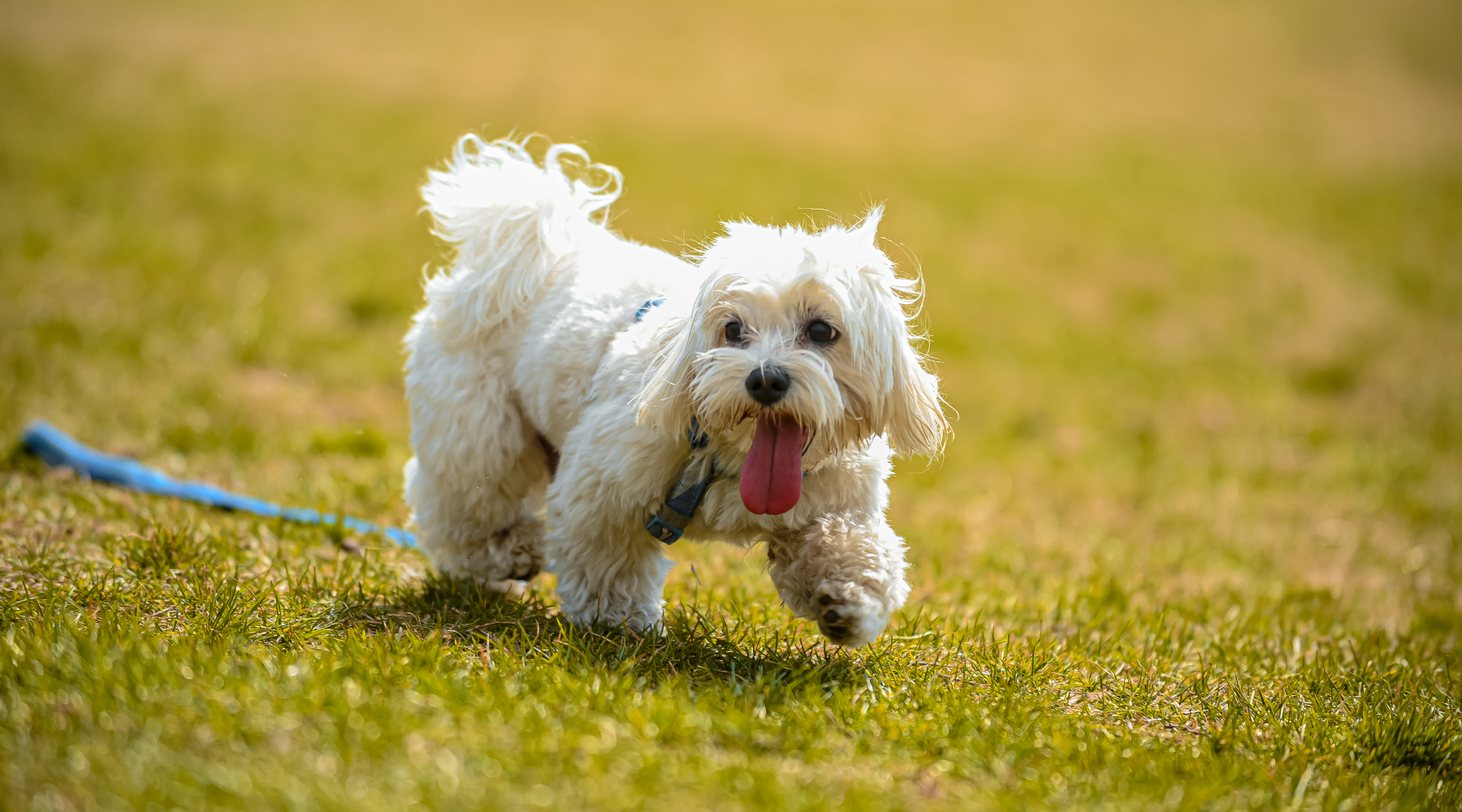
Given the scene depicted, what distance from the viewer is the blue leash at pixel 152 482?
536 cm

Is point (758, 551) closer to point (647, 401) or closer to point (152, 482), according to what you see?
point (647, 401)

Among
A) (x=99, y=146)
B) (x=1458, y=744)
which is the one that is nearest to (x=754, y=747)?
(x=1458, y=744)

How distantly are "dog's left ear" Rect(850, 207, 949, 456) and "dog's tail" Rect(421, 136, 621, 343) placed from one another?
1358 mm

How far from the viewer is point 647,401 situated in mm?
3807

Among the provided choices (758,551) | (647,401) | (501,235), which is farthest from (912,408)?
(758,551)

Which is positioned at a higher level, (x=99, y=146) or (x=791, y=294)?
(x=99, y=146)

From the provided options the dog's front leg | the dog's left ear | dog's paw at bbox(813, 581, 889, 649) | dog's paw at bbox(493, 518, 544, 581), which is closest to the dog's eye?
the dog's left ear

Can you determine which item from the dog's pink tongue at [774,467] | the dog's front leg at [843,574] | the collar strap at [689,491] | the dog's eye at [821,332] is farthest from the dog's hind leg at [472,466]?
the dog's eye at [821,332]

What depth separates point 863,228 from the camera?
12.9ft

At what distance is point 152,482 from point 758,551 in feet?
9.41

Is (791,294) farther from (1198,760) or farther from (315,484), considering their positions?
(315,484)

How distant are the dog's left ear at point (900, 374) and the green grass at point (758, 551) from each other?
55cm

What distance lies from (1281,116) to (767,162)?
1199 centimetres

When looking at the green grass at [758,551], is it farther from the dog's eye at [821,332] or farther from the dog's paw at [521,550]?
the dog's eye at [821,332]
